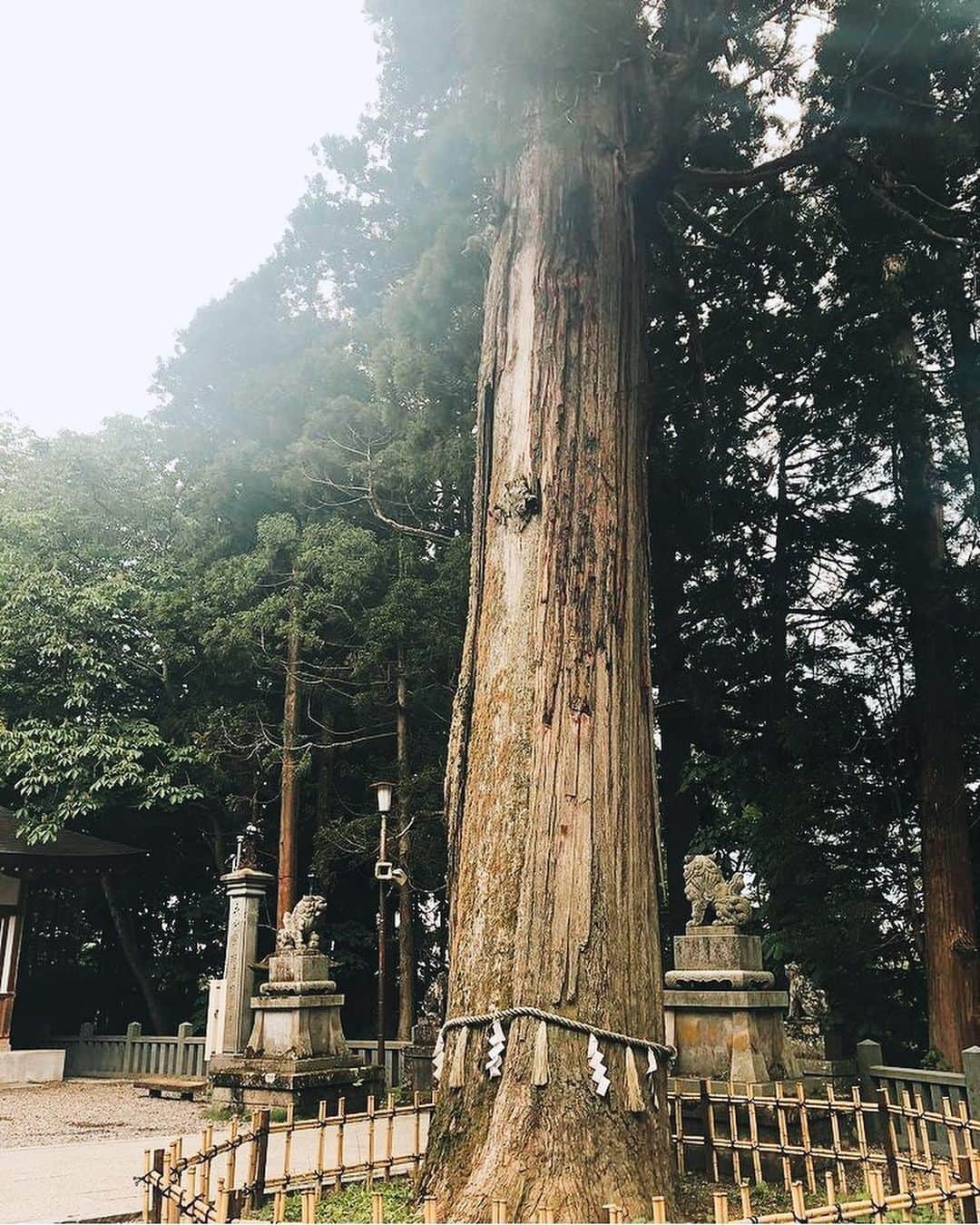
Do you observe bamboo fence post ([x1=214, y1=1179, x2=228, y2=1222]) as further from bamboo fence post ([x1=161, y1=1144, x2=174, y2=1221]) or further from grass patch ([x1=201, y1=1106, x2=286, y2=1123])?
grass patch ([x1=201, y1=1106, x2=286, y2=1123])

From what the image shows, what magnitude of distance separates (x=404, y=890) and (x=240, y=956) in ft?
7.66

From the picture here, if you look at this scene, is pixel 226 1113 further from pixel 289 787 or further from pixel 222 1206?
pixel 222 1206

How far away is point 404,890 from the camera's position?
12.6 meters

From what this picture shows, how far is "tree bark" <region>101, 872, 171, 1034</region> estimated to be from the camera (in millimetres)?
16047

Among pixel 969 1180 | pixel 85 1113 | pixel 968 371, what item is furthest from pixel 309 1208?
pixel 968 371

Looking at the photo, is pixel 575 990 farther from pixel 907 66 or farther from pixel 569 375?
pixel 907 66

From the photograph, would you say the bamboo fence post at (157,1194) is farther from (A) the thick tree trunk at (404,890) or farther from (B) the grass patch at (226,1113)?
(A) the thick tree trunk at (404,890)

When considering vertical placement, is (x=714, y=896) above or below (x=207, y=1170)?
above

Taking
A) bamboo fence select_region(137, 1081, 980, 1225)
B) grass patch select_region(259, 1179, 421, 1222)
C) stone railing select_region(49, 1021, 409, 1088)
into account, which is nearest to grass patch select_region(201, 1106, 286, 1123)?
bamboo fence select_region(137, 1081, 980, 1225)

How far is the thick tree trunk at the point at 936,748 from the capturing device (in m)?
8.52

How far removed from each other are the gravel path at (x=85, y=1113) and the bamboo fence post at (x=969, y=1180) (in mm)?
6927

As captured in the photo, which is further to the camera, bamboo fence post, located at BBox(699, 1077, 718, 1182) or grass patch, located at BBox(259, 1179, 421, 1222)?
bamboo fence post, located at BBox(699, 1077, 718, 1182)

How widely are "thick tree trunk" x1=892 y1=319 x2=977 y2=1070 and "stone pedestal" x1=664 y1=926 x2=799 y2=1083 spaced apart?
3.37 m

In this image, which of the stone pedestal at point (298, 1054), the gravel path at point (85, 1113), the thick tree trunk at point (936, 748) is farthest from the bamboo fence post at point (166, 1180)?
the thick tree trunk at point (936, 748)
